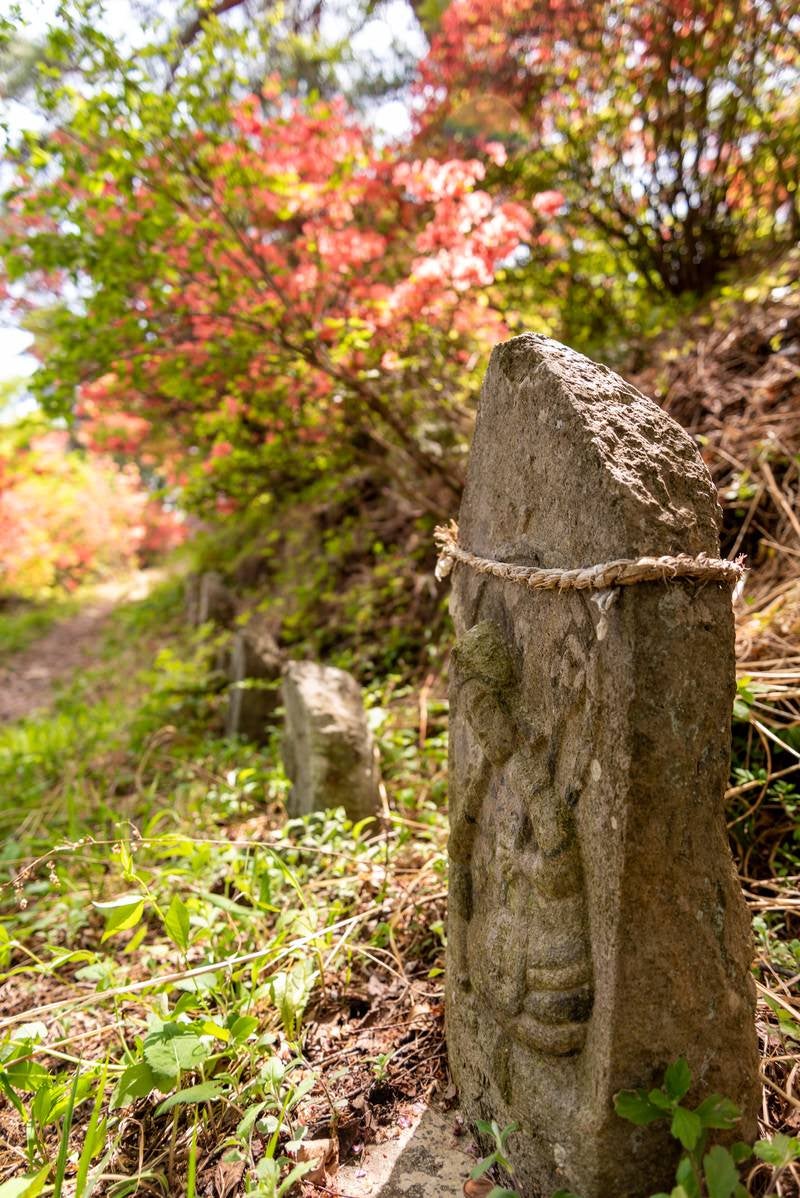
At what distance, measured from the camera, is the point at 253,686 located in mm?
3969

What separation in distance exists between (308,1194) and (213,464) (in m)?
5.00

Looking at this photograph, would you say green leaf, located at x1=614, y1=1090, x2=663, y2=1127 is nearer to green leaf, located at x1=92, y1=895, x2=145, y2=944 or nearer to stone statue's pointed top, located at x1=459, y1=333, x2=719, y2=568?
stone statue's pointed top, located at x1=459, y1=333, x2=719, y2=568

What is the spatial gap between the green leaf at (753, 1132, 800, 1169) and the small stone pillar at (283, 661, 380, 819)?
1.74 m

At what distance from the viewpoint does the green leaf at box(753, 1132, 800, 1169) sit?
1078 millimetres

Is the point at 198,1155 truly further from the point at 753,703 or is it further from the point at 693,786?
the point at 753,703

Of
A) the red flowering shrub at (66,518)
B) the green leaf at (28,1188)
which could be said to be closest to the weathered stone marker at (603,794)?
the green leaf at (28,1188)

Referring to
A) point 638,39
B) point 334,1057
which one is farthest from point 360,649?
point 638,39

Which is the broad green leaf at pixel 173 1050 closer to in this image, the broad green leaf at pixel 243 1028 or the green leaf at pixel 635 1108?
the broad green leaf at pixel 243 1028

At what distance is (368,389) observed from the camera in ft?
13.2

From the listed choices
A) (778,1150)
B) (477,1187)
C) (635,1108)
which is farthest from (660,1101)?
(477,1187)

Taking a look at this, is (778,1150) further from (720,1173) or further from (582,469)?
(582,469)

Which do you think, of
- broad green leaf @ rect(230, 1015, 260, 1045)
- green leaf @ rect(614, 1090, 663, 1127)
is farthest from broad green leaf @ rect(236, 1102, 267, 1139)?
green leaf @ rect(614, 1090, 663, 1127)

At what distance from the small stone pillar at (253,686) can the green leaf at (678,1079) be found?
2973 mm

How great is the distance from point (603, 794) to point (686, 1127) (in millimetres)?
487
